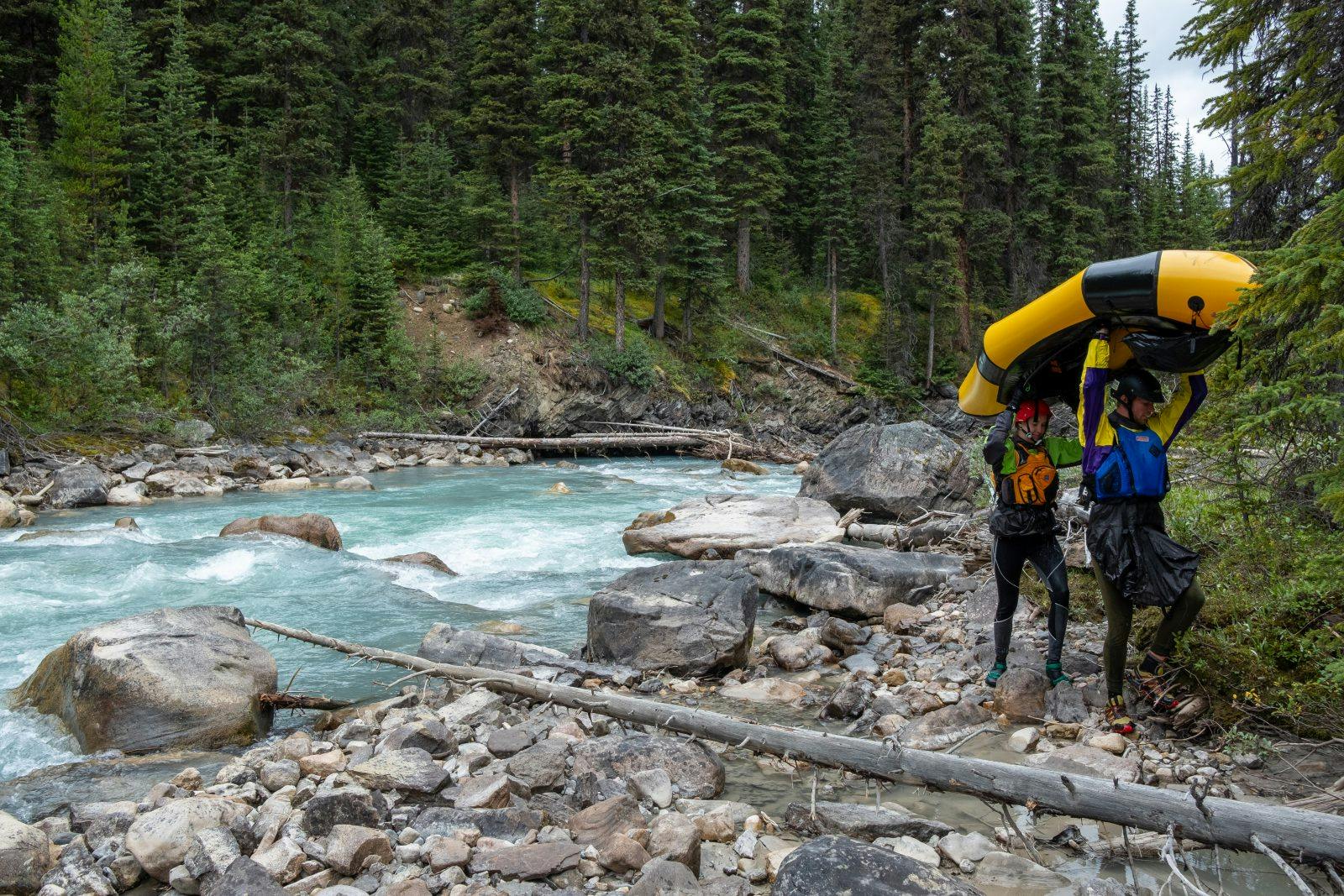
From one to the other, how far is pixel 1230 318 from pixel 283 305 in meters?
24.5

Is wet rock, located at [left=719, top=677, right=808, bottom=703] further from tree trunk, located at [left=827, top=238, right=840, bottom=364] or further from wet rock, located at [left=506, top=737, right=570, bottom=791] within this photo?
tree trunk, located at [left=827, top=238, right=840, bottom=364]

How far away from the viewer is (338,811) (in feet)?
12.6

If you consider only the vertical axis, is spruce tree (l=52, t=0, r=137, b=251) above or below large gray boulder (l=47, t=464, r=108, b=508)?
above

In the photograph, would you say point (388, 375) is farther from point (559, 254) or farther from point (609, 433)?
point (559, 254)

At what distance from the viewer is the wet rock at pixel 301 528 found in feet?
36.7

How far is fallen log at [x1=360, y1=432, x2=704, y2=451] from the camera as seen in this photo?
23.3m

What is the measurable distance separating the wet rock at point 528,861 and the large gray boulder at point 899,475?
9416 mm

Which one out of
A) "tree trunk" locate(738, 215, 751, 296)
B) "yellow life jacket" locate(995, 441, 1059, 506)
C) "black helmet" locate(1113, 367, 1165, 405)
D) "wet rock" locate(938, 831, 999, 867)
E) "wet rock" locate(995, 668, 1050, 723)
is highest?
"tree trunk" locate(738, 215, 751, 296)

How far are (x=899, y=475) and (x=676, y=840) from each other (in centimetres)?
959

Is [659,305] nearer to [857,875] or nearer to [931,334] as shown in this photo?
[931,334]

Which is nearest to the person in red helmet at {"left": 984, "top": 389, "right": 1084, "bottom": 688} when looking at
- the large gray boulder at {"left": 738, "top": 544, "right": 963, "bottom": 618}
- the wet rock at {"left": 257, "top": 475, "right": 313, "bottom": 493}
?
the large gray boulder at {"left": 738, "top": 544, "right": 963, "bottom": 618}

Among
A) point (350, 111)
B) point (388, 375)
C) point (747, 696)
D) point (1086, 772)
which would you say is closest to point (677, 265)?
point (388, 375)

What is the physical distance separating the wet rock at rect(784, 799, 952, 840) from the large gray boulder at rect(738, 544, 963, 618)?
13.0 feet

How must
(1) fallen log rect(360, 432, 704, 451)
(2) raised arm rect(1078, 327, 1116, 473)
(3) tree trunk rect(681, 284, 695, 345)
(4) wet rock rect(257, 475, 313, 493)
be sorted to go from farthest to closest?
(3) tree trunk rect(681, 284, 695, 345) < (1) fallen log rect(360, 432, 704, 451) < (4) wet rock rect(257, 475, 313, 493) < (2) raised arm rect(1078, 327, 1116, 473)
